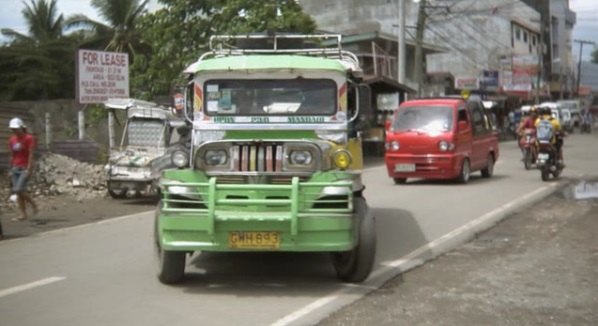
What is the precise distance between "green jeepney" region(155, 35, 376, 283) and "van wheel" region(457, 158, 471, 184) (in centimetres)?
878

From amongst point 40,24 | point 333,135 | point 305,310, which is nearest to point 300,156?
point 333,135

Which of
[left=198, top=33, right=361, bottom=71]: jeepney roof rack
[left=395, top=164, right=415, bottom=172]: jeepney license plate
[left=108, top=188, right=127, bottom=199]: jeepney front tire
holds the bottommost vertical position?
[left=108, top=188, right=127, bottom=199]: jeepney front tire

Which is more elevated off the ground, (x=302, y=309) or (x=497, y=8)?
(x=497, y=8)

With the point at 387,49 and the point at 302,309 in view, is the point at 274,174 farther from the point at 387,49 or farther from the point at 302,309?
the point at 387,49

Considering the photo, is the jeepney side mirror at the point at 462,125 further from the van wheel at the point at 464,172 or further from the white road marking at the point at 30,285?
the white road marking at the point at 30,285

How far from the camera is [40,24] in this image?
41250 mm

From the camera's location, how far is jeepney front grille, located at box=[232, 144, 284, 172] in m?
7.83

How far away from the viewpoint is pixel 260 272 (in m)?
8.31

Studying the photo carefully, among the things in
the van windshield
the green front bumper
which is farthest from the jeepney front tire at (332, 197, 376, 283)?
the van windshield

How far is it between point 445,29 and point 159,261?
5238 cm

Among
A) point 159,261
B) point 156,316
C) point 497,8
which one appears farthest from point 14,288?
point 497,8

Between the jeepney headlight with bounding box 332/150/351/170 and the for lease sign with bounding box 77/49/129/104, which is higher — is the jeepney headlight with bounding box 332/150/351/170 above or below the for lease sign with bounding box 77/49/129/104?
below

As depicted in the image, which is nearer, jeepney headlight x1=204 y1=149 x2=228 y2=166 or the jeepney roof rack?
jeepney headlight x1=204 y1=149 x2=228 y2=166

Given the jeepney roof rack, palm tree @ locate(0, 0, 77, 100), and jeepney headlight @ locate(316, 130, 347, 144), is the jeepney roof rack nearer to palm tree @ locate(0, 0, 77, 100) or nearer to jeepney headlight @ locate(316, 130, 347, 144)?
jeepney headlight @ locate(316, 130, 347, 144)
